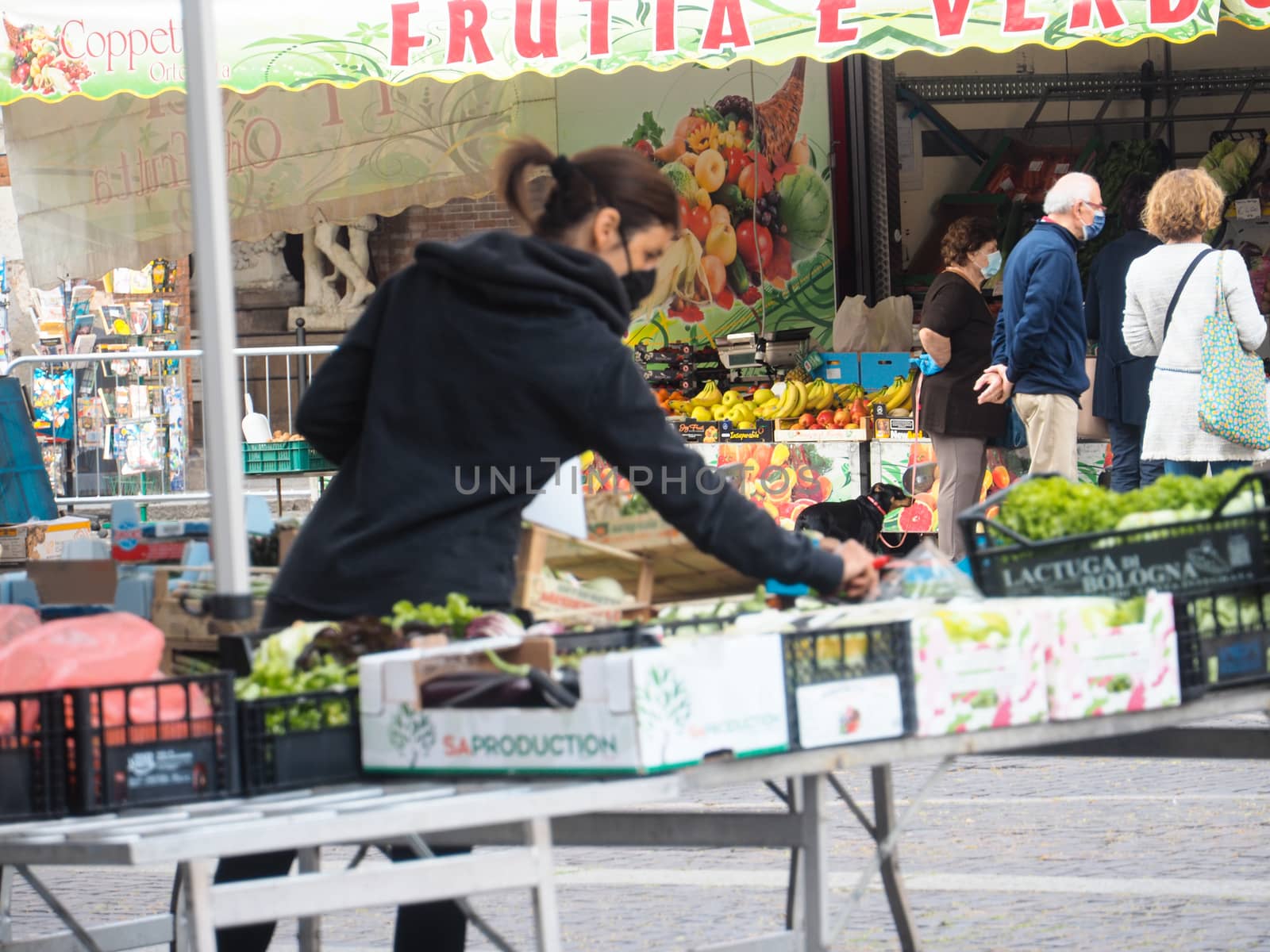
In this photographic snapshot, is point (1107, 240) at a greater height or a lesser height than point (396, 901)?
greater

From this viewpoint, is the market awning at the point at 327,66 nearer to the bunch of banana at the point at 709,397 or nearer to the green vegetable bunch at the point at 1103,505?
the bunch of banana at the point at 709,397

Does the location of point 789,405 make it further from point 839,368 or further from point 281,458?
point 281,458

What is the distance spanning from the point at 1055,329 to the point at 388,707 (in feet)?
19.5

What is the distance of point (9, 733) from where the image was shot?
2354 millimetres

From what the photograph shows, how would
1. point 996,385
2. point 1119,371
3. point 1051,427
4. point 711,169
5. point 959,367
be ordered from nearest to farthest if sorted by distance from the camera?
point 1051,427 < point 996,385 < point 1119,371 < point 959,367 < point 711,169

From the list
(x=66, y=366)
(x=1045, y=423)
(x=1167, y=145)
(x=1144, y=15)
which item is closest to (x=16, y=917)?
(x=1045, y=423)

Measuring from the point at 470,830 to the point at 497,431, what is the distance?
685 millimetres

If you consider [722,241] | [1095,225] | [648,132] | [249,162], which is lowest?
[1095,225]

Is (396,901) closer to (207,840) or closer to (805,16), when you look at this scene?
(207,840)

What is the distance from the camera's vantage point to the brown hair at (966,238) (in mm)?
8328

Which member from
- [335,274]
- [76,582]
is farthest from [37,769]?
[335,274]

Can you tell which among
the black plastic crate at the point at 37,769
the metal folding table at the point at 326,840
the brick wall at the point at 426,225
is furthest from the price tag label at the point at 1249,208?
the black plastic crate at the point at 37,769

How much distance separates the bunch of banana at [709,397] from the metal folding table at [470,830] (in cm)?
707

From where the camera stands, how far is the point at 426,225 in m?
13.6
